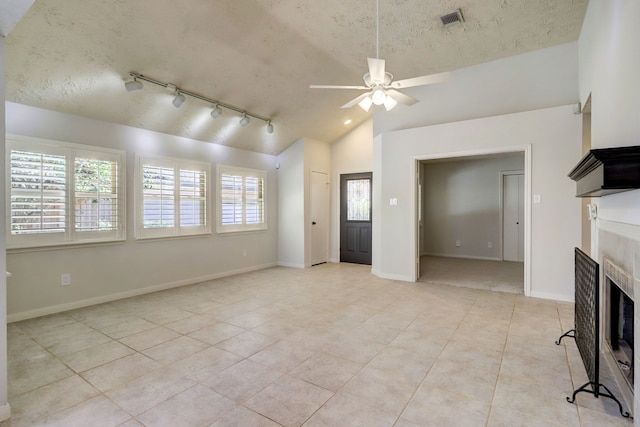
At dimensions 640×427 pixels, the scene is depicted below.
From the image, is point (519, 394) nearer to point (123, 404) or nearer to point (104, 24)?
point (123, 404)

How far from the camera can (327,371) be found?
2.43m

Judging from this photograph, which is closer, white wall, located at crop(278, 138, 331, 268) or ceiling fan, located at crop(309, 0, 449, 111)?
ceiling fan, located at crop(309, 0, 449, 111)

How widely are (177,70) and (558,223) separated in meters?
5.28

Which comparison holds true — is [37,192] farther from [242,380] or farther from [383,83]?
[383,83]

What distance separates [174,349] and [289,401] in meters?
1.36

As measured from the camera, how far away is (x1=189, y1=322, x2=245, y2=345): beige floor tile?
3.05 m

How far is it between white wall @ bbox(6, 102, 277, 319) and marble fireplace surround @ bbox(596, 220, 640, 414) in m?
5.23

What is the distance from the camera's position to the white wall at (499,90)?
4.43m

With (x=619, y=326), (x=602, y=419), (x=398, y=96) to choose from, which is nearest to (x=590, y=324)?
(x=602, y=419)

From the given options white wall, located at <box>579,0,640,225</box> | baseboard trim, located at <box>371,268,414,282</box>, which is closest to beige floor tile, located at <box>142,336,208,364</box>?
white wall, located at <box>579,0,640,225</box>

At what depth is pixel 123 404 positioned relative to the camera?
6.68 ft

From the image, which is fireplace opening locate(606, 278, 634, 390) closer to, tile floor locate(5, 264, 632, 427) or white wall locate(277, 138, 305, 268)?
tile floor locate(5, 264, 632, 427)

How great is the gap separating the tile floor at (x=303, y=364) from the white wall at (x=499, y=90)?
2866 mm

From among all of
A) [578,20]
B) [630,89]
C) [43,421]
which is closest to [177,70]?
[43,421]
